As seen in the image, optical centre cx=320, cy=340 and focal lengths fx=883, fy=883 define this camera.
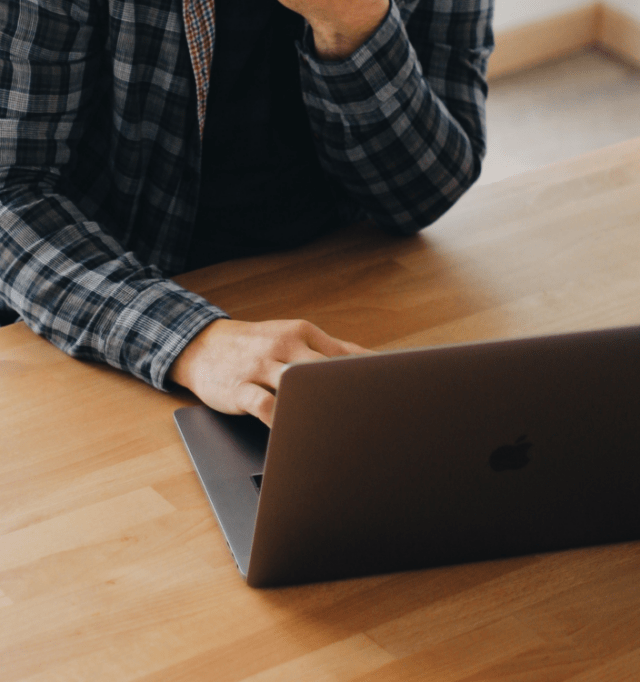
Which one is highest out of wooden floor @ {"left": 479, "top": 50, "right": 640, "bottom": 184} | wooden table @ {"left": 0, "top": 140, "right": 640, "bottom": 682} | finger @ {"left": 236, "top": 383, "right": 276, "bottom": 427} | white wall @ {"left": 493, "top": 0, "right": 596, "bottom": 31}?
finger @ {"left": 236, "top": 383, "right": 276, "bottom": 427}

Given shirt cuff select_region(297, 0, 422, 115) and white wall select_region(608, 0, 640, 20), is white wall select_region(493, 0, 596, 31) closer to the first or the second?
white wall select_region(608, 0, 640, 20)

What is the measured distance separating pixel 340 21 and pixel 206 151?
27 centimetres

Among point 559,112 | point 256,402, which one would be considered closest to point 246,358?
point 256,402

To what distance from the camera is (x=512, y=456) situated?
0.62 metres

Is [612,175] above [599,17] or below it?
above

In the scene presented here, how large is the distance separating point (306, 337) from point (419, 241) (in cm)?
35

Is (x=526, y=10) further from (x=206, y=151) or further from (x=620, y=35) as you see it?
(x=206, y=151)

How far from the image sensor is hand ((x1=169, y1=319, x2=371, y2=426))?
818 millimetres

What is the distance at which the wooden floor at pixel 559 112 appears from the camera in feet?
10.3

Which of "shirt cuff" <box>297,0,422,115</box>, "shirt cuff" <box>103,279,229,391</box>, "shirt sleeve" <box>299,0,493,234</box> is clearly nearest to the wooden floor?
"shirt sleeve" <box>299,0,493,234</box>

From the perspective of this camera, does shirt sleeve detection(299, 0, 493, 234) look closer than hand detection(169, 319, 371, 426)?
No

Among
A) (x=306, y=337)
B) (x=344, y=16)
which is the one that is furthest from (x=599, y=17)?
(x=306, y=337)

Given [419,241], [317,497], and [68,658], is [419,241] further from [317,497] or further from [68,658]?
[68,658]

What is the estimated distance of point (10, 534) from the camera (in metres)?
0.72
